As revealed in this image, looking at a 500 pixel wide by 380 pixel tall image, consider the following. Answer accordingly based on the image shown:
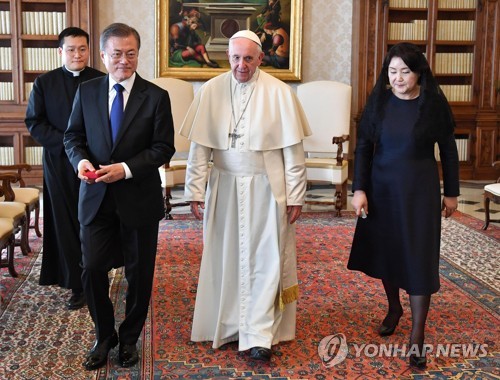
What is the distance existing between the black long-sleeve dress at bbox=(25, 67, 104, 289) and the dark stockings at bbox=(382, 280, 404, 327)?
1.89 metres

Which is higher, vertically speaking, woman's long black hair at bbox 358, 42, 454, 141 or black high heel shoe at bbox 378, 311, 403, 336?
woman's long black hair at bbox 358, 42, 454, 141

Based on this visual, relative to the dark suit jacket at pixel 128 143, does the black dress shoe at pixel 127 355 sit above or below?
below

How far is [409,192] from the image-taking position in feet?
10.8

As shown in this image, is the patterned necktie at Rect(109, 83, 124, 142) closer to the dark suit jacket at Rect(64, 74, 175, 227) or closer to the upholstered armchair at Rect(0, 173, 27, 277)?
the dark suit jacket at Rect(64, 74, 175, 227)

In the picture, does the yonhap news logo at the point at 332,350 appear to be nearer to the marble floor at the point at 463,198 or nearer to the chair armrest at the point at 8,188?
the chair armrest at the point at 8,188

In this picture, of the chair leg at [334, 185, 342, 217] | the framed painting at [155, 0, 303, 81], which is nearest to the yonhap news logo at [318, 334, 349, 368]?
the chair leg at [334, 185, 342, 217]

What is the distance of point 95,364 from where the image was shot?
10.5ft

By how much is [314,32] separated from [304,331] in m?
6.24

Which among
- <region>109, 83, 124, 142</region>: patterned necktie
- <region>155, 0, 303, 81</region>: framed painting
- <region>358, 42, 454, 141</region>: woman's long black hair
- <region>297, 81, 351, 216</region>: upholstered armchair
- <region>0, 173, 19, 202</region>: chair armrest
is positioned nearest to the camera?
<region>109, 83, 124, 142</region>: patterned necktie

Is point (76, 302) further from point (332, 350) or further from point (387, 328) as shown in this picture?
point (387, 328)

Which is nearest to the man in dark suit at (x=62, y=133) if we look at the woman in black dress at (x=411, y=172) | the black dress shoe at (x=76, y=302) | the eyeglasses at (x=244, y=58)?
the black dress shoe at (x=76, y=302)

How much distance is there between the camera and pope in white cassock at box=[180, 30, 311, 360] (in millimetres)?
3336

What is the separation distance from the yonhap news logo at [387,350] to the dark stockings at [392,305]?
18cm

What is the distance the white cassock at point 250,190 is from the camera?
334 centimetres
